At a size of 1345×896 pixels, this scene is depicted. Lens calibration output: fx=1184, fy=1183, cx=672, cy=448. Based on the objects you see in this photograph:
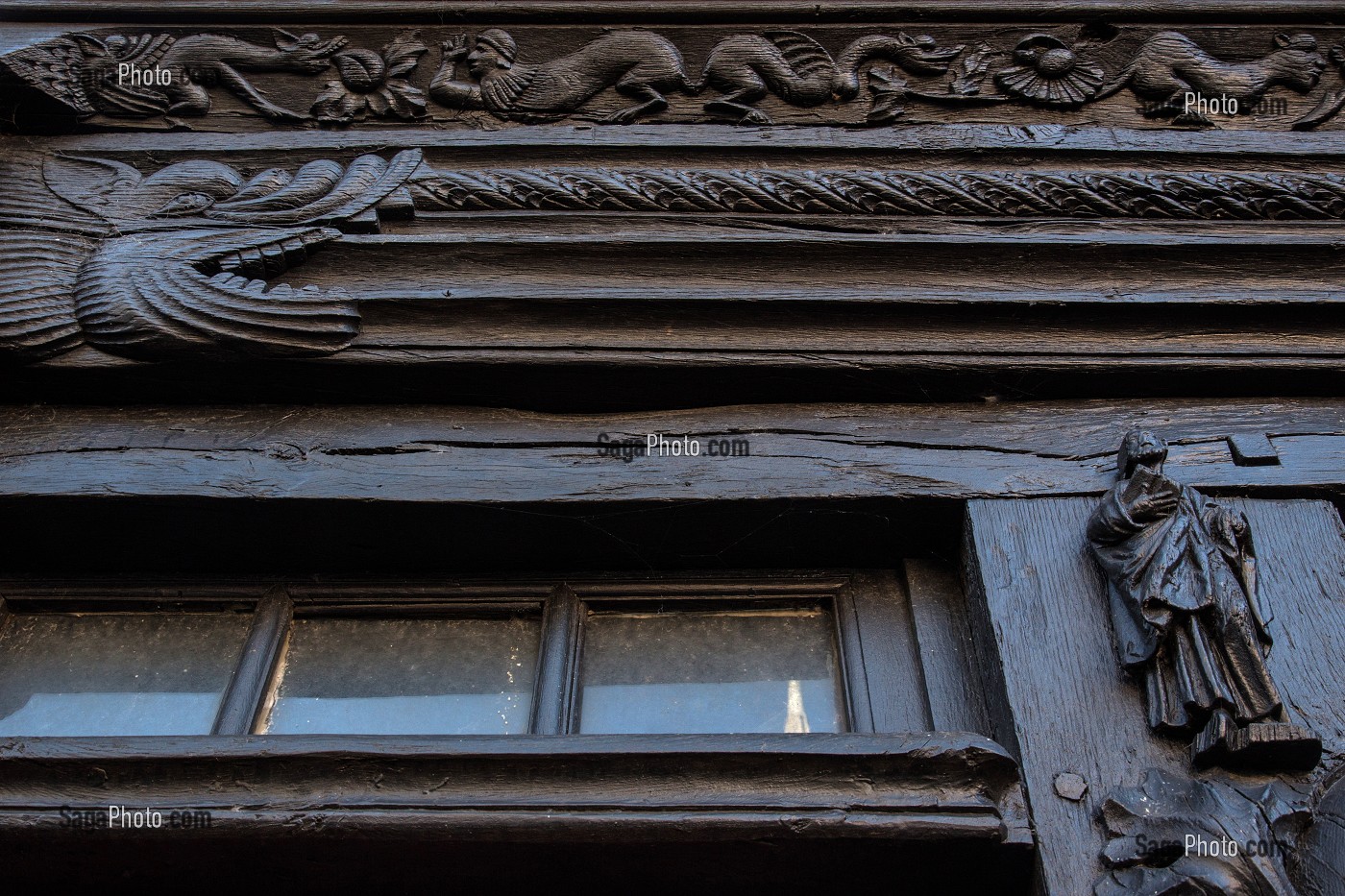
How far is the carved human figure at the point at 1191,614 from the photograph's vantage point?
5.04 ft

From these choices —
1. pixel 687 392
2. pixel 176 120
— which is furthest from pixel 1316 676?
pixel 176 120

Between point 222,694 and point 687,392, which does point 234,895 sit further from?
point 687,392

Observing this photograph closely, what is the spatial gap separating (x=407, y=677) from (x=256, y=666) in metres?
0.24

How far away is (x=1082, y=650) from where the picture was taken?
174cm

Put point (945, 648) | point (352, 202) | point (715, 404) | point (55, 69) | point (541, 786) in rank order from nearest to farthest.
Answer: point (541, 786), point (945, 648), point (715, 404), point (352, 202), point (55, 69)

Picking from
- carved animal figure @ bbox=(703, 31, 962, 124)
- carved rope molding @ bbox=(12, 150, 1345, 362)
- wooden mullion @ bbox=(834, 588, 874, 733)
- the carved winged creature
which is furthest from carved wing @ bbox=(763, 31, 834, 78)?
wooden mullion @ bbox=(834, 588, 874, 733)

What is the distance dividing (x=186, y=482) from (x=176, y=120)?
1.10m

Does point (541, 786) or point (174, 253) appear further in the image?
point (174, 253)

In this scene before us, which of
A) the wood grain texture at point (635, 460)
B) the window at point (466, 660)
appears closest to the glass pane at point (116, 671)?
the window at point (466, 660)

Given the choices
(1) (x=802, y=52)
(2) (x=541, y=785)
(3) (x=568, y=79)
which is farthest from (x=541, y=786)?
(1) (x=802, y=52)

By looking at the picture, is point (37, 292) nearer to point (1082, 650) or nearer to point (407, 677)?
point (407, 677)

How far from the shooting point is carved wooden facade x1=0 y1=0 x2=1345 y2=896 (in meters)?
1.59

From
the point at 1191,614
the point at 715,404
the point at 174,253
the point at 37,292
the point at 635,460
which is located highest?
the point at 174,253

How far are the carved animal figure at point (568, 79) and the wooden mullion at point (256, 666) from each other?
1264mm
